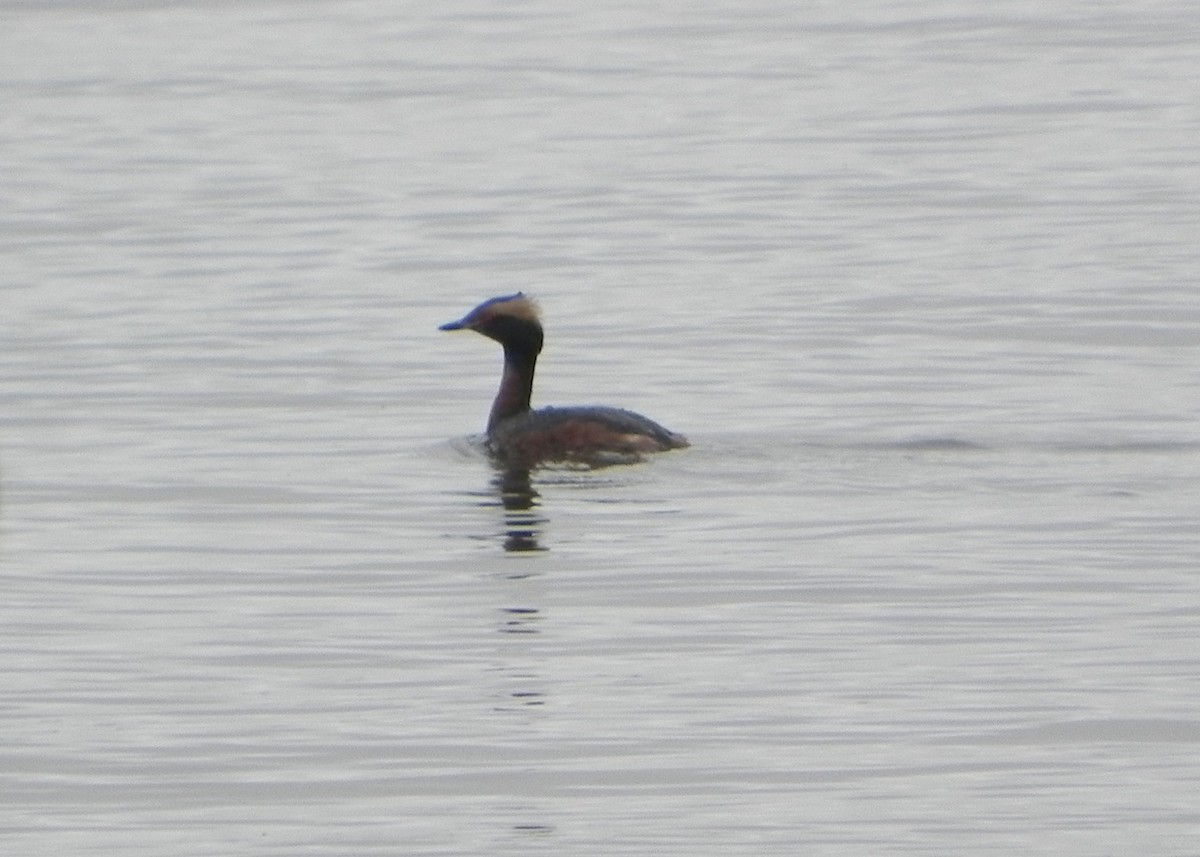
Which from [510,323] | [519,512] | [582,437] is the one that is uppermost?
[510,323]

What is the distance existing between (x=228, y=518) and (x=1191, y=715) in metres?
5.73

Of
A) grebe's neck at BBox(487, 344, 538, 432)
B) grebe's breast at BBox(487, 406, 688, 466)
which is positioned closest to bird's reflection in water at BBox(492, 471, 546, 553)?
grebe's breast at BBox(487, 406, 688, 466)

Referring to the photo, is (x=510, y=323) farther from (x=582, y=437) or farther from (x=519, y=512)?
(x=519, y=512)

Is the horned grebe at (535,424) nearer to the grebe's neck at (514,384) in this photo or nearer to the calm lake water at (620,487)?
the grebe's neck at (514,384)

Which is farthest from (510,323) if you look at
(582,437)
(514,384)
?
(582,437)

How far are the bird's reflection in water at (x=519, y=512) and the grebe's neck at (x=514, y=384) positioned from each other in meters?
1.04

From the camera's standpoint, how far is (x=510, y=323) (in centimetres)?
1816

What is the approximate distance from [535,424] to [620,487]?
115cm

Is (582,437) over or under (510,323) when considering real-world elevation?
under

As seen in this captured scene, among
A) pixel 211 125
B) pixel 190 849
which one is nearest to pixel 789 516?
pixel 190 849

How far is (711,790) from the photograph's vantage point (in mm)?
10227

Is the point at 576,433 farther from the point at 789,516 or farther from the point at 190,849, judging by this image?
the point at 190,849

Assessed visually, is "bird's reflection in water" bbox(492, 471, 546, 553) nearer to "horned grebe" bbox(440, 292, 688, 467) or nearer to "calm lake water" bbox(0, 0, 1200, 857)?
"calm lake water" bbox(0, 0, 1200, 857)

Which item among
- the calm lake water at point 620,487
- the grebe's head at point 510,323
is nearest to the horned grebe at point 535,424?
the grebe's head at point 510,323
